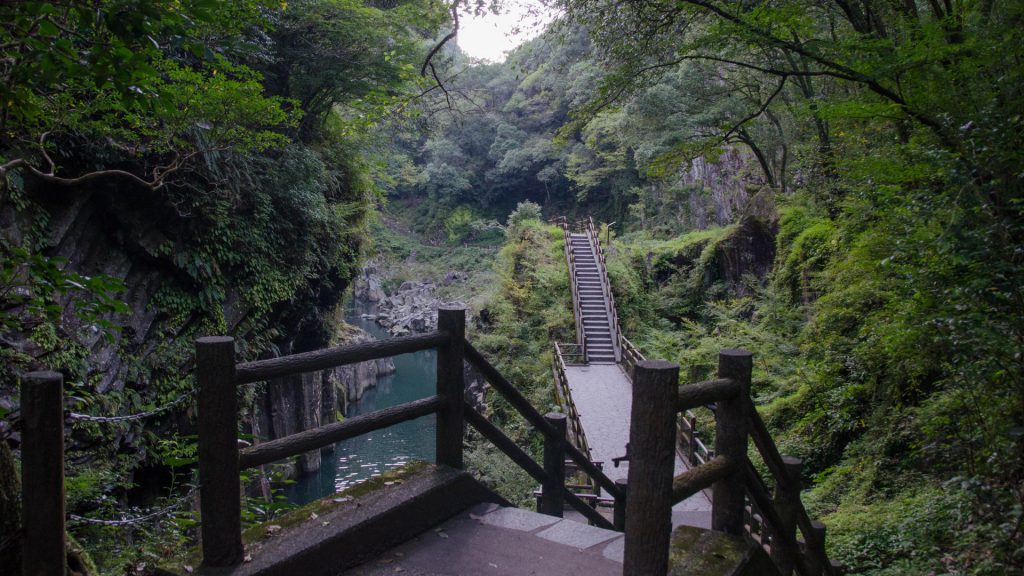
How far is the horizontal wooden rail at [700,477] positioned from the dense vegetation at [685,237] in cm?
149

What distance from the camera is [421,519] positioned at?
10.6 ft

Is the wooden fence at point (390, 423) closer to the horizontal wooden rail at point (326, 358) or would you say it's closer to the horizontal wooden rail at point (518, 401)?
the horizontal wooden rail at point (326, 358)

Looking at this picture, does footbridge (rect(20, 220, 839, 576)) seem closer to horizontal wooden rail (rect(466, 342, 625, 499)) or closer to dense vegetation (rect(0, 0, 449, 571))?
horizontal wooden rail (rect(466, 342, 625, 499))

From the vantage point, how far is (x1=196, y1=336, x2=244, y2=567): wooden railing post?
7.61ft

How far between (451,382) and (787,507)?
2030 mm

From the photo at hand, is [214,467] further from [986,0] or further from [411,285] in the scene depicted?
[411,285]

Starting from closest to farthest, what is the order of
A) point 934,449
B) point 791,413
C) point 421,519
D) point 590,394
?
Answer: point 421,519 → point 934,449 → point 791,413 → point 590,394

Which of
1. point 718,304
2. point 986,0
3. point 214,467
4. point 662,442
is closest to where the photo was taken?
point 662,442

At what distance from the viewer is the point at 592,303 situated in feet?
59.4

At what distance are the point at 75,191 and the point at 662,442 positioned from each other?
813 cm

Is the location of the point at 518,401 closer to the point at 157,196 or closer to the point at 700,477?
the point at 700,477

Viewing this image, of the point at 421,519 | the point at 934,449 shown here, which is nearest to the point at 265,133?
the point at 421,519

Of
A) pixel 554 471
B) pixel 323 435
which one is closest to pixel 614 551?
pixel 554 471

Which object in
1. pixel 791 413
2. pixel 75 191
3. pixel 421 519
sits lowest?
pixel 791 413
